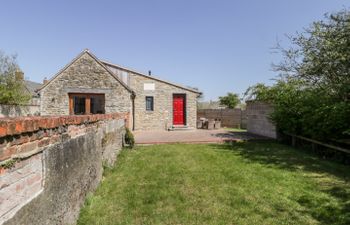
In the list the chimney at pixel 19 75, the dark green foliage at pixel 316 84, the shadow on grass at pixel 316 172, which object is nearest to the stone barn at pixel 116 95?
the chimney at pixel 19 75

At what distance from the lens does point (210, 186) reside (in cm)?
522

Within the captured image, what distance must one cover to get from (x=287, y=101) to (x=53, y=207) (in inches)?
412

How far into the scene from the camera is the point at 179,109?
17.5 meters

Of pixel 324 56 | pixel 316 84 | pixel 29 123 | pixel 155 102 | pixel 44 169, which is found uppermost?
pixel 324 56

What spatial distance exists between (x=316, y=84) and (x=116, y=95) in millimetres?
10904

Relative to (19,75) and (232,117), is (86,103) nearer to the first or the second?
(19,75)

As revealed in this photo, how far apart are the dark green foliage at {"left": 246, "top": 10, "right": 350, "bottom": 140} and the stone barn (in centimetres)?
632

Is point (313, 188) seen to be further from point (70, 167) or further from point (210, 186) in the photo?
point (70, 167)

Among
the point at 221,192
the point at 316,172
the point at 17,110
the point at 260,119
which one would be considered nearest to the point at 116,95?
the point at 17,110

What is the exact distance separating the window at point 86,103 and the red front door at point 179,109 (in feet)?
16.5

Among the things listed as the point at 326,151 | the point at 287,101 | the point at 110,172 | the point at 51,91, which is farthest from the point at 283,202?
the point at 51,91

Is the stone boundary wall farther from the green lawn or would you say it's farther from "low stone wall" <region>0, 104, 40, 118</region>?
"low stone wall" <region>0, 104, 40, 118</region>

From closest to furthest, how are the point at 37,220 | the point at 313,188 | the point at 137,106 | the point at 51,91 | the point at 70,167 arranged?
1. the point at 37,220
2. the point at 70,167
3. the point at 313,188
4. the point at 51,91
5. the point at 137,106

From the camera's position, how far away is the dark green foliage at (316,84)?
8000 millimetres
